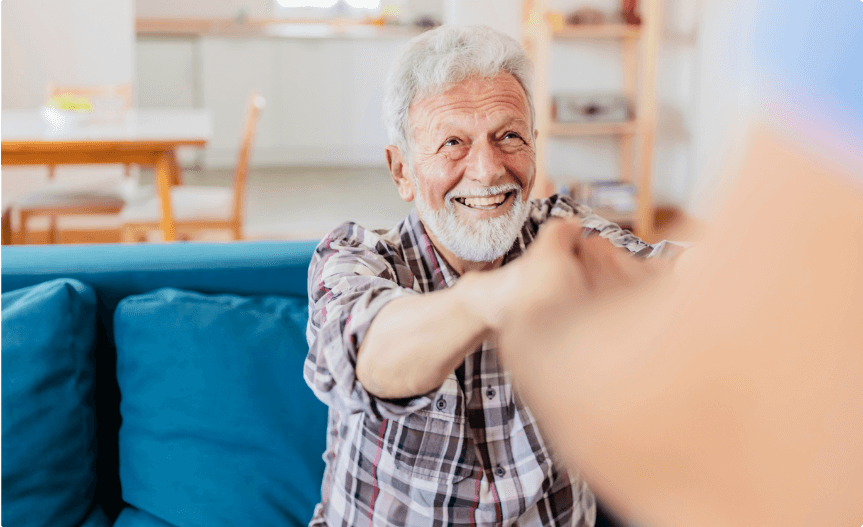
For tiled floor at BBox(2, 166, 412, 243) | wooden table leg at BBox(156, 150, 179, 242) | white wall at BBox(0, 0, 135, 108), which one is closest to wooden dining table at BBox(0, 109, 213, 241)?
wooden table leg at BBox(156, 150, 179, 242)

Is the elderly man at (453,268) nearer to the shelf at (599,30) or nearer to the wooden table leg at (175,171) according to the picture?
the wooden table leg at (175,171)

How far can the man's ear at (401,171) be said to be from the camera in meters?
1.11

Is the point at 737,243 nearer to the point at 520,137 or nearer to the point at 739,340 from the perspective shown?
the point at 739,340

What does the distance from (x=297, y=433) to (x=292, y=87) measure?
5.52m

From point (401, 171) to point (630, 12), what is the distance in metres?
3.42

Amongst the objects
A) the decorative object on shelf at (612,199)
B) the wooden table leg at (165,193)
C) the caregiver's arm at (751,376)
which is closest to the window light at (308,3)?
the decorative object on shelf at (612,199)

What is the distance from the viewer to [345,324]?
0.66 metres

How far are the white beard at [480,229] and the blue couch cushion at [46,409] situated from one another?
59cm

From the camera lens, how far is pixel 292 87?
6324 mm

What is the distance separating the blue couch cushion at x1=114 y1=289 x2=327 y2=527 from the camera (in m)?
1.15

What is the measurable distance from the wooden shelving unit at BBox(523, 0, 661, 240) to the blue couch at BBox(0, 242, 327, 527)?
2896 millimetres

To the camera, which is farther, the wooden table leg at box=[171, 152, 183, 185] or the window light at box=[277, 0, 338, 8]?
the window light at box=[277, 0, 338, 8]

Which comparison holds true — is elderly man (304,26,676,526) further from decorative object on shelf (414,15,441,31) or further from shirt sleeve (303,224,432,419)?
decorative object on shelf (414,15,441,31)

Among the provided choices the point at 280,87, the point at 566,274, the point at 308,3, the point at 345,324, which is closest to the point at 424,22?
the point at 308,3
